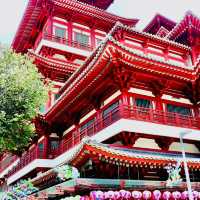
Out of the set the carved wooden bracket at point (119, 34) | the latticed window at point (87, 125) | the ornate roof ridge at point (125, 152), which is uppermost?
the carved wooden bracket at point (119, 34)

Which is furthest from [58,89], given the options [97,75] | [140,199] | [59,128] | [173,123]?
[140,199]

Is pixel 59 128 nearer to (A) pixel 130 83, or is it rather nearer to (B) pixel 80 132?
(B) pixel 80 132

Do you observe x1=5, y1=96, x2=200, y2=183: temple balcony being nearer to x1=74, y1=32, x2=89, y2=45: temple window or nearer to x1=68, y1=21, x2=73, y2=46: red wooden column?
x1=68, y1=21, x2=73, y2=46: red wooden column

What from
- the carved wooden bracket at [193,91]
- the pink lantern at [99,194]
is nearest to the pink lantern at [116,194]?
the pink lantern at [99,194]

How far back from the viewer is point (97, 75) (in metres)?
15.0

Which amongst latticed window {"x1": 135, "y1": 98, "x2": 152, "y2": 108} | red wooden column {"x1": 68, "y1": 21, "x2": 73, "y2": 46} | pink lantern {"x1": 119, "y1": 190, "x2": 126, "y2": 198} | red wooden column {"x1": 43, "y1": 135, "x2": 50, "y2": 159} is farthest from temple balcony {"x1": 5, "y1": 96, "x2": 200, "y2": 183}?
red wooden column {"x1": 68, "y1": 21, "x2": 73, "y2": 46}

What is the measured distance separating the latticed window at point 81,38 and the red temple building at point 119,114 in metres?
0.95

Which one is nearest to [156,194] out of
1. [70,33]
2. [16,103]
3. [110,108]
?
[110,108]

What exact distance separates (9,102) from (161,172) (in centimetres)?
796

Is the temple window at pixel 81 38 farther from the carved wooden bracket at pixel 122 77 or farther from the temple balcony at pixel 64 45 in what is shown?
the carved wooden bracket at pixel 122 77

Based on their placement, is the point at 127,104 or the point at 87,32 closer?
the point at 127,104

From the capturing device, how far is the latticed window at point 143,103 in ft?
49.4

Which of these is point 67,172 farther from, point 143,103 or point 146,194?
point 143,103

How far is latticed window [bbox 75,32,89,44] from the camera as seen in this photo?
25.7 meters
